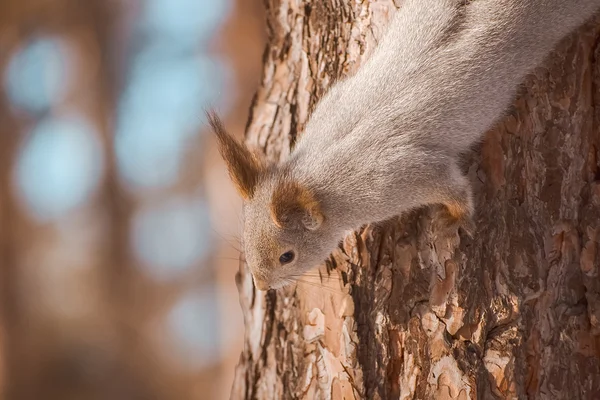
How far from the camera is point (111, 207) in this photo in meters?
2.12

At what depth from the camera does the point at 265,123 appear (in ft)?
4.72

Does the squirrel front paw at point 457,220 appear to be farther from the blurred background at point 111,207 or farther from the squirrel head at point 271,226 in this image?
the blurred background at point 111,207

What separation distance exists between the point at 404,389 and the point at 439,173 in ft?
1.28

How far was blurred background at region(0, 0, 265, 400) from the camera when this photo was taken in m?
2.02

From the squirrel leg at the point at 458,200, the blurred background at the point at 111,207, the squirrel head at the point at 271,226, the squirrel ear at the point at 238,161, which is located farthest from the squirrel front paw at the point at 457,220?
the blurred background at the point at 111,207

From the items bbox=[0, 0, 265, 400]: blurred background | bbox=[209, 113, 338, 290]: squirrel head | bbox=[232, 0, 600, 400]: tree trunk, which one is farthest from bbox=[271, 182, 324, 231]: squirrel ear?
bbox=[0, 0, 265, 400]: blurred background

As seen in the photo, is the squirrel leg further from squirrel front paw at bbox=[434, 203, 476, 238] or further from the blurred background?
the blurred background

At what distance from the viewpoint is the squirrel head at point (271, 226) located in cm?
119

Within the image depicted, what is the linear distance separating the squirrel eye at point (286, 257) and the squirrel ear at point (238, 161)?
4.9 inches

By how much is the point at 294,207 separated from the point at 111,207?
1.11m

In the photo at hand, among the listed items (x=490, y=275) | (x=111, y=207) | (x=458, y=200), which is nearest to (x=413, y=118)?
(x=458, y=200)

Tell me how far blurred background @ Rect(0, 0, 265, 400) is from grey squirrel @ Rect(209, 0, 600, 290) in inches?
32.6

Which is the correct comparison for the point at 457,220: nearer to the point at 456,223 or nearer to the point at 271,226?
the point at 456,223

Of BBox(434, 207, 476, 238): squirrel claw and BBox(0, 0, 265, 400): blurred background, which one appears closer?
BBox(434, 207, 476, 238): squirrel claw
